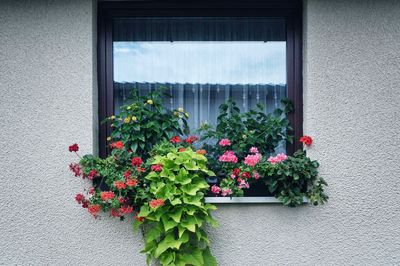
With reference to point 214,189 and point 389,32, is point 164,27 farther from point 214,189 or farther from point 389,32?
point 389,32

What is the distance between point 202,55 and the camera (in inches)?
152

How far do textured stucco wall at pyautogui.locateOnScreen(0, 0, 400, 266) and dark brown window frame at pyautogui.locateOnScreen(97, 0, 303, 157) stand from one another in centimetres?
18

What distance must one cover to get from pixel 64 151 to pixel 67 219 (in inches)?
21.7

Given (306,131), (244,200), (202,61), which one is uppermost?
(202,61)

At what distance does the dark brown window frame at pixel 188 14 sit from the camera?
12.0 feet

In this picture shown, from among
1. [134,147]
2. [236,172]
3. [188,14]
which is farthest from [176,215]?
[188,14]

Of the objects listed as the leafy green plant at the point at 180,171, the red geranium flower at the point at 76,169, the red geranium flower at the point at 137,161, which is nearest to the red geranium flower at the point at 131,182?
the leafy green plant at the point at 180,171

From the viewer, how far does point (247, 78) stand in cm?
384

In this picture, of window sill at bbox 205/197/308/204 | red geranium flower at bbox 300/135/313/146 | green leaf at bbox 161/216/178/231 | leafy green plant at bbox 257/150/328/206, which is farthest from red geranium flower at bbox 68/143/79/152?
red geranium flower at bbox 300/135/313/146

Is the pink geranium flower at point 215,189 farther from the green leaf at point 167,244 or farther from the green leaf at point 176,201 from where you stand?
the green leaf at point 167,244

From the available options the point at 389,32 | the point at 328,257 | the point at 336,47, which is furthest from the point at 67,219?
the point at 389,32

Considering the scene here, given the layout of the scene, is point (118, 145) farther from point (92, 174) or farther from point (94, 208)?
point (94, 208)

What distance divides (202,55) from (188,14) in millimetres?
381

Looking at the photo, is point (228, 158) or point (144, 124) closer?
point (228, 158)
